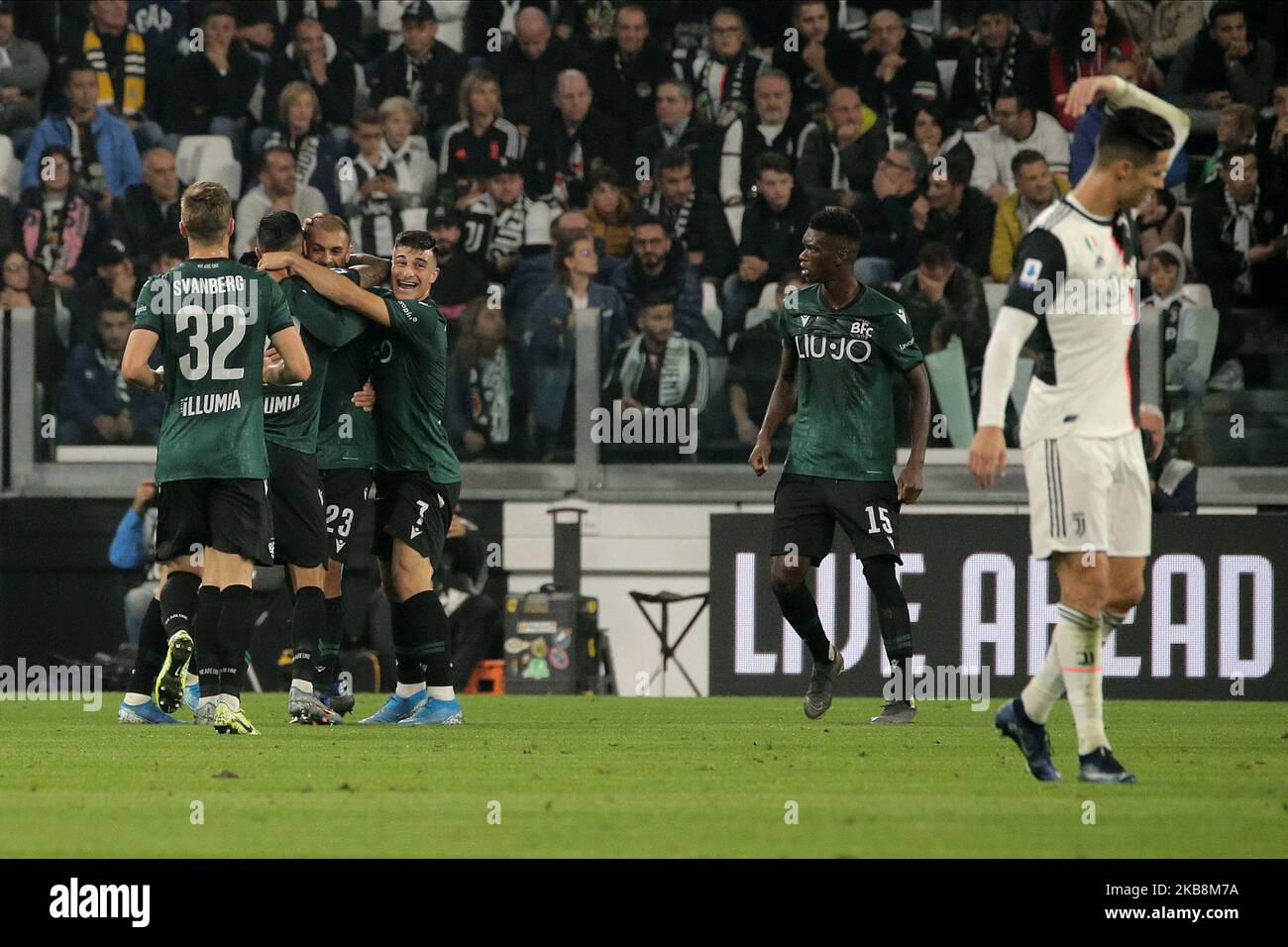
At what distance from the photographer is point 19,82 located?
58.4 feet

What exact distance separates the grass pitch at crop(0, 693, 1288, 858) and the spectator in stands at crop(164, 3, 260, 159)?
9.03 meters

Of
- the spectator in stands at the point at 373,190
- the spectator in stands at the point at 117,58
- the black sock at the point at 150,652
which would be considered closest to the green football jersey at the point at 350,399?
the black sock at the point at 150,652

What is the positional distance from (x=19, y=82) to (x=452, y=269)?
5062 mm

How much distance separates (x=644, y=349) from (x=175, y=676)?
20.3 ft

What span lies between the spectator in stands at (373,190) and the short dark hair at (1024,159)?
5.04m

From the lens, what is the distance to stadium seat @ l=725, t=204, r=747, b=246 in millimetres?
15922

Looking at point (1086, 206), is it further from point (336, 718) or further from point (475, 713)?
point (475, 713)

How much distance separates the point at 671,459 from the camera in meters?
14.5

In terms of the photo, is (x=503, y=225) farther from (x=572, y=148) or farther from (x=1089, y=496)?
(x=1089, y=496)

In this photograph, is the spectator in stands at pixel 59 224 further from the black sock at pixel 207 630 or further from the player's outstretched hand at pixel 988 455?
the player's outstretched hand at pixel 988 455

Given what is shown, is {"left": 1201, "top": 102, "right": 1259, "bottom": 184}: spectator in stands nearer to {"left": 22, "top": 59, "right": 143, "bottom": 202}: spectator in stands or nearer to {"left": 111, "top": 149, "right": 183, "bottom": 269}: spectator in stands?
{"left": 111, "top": 149, "right": 183, "bottom": 269}: spectator in stands

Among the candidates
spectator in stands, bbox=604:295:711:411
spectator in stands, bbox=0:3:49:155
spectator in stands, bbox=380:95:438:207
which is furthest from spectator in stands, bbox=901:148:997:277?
spectator in stands, bbox=0:3:49:155

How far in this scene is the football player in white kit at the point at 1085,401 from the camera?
6074 millimetres
